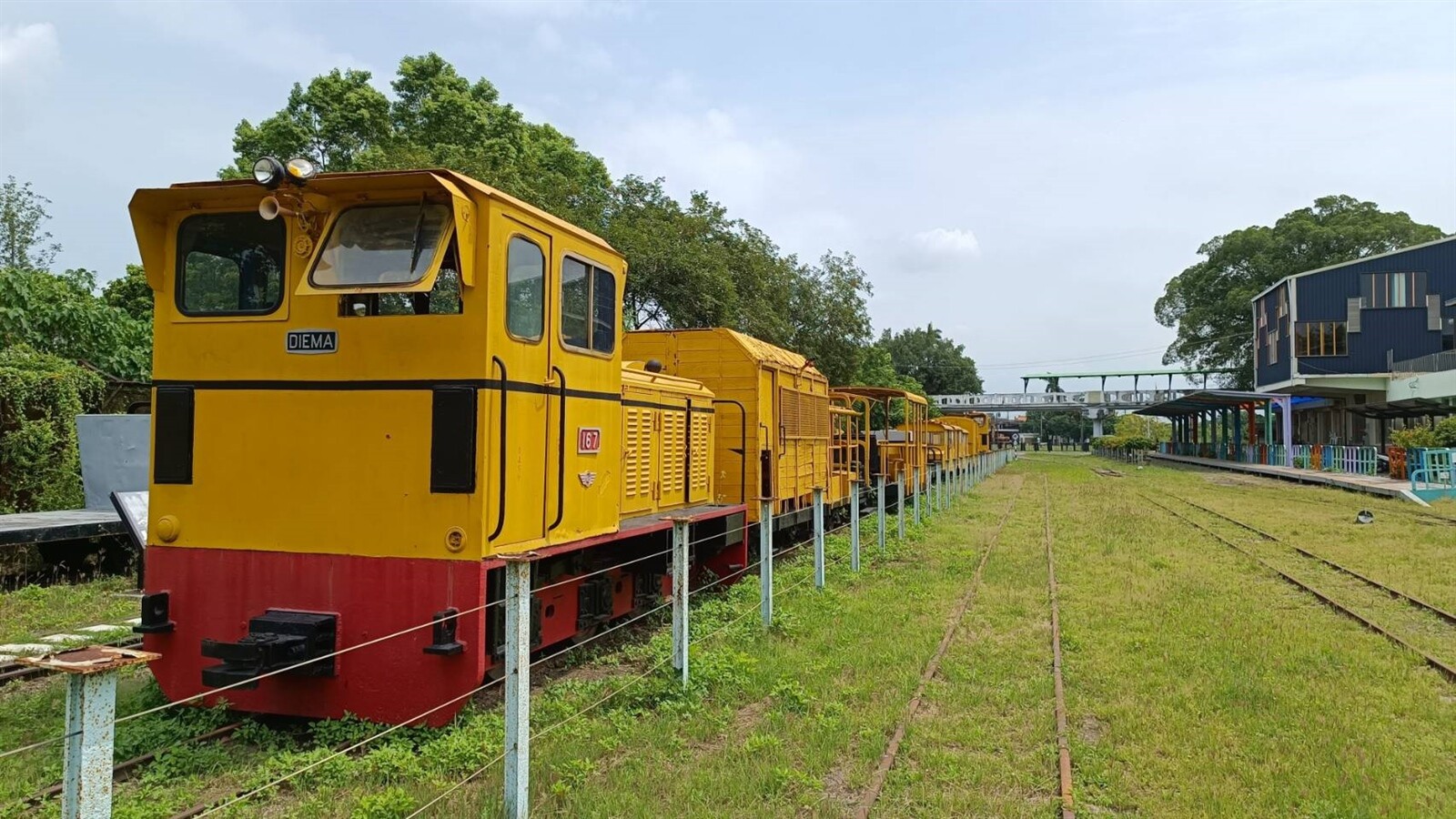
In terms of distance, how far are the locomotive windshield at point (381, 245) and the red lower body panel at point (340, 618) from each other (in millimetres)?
1645

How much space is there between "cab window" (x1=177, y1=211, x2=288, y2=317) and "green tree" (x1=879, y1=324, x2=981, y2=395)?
Result: 99068 mm

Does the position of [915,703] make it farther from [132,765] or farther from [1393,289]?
[1393,289]

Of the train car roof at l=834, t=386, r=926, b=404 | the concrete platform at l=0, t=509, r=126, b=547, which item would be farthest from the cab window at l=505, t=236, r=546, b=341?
the train car roof at l=834, t=386, r=926, b=404

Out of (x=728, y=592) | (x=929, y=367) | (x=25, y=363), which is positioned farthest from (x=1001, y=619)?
(x=929, y=367)

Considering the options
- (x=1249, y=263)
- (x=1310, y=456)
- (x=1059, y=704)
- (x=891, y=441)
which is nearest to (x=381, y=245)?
(x=1059, y=704)

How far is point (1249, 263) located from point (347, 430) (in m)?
71.2

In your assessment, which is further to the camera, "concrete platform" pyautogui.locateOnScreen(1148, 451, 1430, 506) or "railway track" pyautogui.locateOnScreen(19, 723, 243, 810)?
"concrete platform" pyautogui.locateOnScreen(1148, 451, 1430, 506)

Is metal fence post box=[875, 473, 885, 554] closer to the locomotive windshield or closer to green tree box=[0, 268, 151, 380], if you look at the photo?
the locomotive windshield

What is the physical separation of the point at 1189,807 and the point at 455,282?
16.4 ft

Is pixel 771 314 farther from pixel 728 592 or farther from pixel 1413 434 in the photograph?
pixel 1413 434

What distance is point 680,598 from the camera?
6277 millimetres

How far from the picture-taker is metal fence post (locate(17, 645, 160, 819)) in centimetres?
266

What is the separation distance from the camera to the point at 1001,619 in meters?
8.87

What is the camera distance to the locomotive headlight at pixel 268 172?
5176 mm
